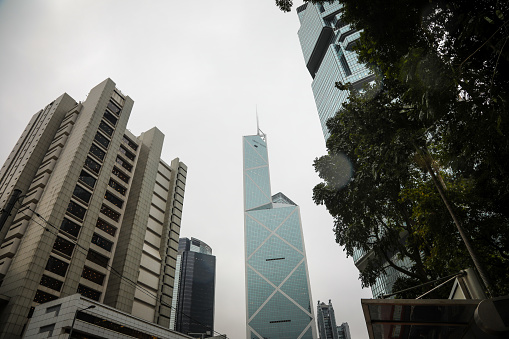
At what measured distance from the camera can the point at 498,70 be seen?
25.0 ft

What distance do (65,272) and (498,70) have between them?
4062 cm

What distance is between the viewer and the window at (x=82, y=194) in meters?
40.0

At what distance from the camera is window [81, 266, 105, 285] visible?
37787mm

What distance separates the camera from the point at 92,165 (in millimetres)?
44219

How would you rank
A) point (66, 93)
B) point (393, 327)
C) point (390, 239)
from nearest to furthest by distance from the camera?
1. point (393, 327)
2. point (390, 239)
3. point (66, 93)

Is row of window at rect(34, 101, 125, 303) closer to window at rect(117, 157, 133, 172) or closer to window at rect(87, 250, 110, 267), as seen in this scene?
window at rect(87, 250, 110, 267)

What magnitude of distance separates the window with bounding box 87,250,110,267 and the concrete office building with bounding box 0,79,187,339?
0.40 ft

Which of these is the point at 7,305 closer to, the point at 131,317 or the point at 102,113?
the point at 131,317

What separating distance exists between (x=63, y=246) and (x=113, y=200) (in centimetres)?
1162

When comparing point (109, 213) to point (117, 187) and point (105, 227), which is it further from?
point (117, 187)

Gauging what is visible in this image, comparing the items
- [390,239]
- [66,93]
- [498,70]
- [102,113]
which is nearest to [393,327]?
[498,70]

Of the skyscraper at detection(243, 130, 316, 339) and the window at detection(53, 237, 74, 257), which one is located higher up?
the skyscraper at detection(243, 130, 316, 339)

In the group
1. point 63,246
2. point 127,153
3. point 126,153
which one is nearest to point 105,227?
point 63,246

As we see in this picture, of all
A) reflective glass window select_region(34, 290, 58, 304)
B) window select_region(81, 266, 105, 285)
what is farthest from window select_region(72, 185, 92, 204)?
reflective glass window select_region(34, 290, 58, 304)
